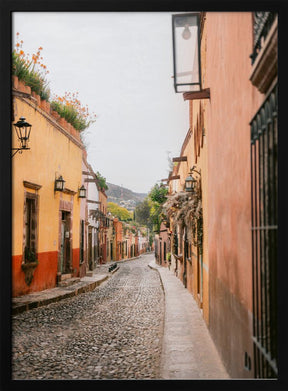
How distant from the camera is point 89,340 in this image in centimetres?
700

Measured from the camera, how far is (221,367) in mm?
5031

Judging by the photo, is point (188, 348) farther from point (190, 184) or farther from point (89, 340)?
point (190, 184)

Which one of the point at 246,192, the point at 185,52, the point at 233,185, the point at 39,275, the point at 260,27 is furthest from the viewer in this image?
the point at 39,275

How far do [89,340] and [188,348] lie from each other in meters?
1.66

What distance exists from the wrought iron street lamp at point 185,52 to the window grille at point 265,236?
10.5 feet

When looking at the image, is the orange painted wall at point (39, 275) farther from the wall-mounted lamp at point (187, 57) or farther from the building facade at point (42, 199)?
the wall-mounted lamp at point (187, 57)

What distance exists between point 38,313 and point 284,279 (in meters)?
6.79

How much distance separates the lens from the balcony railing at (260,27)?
320 centimetres

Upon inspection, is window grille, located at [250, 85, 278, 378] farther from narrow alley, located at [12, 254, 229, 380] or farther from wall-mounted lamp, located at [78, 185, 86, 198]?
wall-mounted lamp, located at [78, 185, 86, 198]

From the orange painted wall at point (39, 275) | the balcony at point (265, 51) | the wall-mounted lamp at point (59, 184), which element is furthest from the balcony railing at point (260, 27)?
the wall-mounted lamp at point (59, 184)

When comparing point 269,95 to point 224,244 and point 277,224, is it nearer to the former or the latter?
point 277,224

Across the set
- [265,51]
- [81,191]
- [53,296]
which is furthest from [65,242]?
[265,51]

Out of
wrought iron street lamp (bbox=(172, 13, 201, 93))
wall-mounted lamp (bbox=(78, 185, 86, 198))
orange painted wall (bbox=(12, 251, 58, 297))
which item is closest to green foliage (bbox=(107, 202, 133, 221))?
wall-mounted lamp (bbox=(78, 185, 86, 198))

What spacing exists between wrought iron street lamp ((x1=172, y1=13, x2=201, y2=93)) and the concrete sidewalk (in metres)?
3.56
